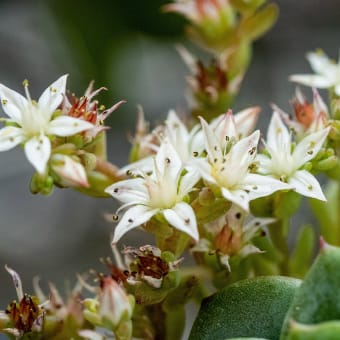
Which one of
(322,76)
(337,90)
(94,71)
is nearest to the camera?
(337,90)

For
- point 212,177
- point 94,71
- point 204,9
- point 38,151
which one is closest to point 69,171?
point 38,151

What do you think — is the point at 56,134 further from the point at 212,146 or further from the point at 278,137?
the point at 278,137

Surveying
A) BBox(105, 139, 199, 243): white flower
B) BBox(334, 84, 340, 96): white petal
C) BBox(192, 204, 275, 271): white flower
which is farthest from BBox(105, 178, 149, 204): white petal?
BBox(334, 84, 340, 96): white petal

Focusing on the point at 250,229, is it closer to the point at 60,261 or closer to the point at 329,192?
the point at 329,192

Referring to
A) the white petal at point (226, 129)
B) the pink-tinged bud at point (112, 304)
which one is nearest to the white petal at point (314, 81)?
the white petal at point (226, 129)

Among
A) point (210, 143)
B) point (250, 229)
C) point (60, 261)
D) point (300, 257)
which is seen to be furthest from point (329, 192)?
point (60, 261)

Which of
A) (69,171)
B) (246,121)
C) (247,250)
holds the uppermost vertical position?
(69,171)
